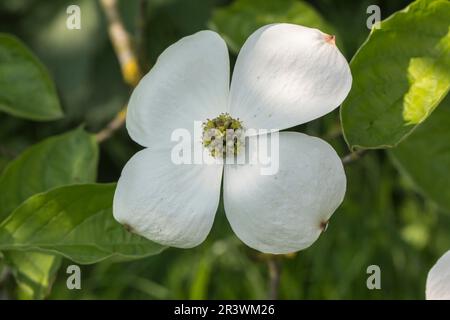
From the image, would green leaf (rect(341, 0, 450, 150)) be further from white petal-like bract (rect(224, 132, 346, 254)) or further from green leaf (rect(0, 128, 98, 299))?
green leaf (rect(0, 128, 98, 299))

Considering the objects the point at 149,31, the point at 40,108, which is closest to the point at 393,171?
the point at 149,31

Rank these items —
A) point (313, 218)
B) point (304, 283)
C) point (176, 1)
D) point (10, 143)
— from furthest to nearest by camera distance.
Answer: point (10, 143) < point (304, 283) < point (176, 1) < point (313, 218)

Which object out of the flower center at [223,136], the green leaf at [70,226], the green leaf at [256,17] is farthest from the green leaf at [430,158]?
the green leaf at [70,226]

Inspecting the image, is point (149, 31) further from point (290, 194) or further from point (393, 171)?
point (290, 194)

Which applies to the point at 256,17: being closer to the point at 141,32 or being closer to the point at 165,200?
the point at 141,32

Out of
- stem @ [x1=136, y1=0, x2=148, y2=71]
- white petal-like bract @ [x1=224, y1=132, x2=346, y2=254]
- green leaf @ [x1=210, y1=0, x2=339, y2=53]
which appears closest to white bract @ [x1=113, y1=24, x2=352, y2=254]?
white petal-like bract @ [x1=224, y1=132, x2=346, y2=254]

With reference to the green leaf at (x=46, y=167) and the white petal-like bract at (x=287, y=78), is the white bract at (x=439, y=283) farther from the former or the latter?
the green leaf at (x=46, y=167)

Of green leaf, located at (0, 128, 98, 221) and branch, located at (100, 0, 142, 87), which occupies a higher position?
branch, located at (100, 0, 142, 87)
